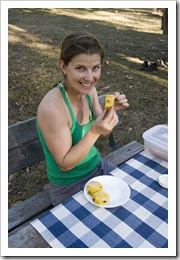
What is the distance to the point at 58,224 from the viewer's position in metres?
1.19

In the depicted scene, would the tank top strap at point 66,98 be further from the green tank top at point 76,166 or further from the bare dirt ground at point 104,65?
the bare dirt ground at point 104,65

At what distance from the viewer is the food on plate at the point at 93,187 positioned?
1.33 metres

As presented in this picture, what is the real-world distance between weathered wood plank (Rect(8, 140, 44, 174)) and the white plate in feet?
2.25

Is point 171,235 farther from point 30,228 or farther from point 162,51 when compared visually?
point 162,51

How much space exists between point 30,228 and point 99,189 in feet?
1.16

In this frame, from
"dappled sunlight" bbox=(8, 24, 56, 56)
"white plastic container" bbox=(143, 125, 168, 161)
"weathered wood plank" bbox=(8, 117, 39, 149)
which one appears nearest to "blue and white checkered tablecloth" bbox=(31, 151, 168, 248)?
"white plastic container" bbox=(143, 125, 168, 161)

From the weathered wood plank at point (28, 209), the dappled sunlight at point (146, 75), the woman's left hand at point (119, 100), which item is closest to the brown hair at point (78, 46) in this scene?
the woman's left hand at point (119, 100)

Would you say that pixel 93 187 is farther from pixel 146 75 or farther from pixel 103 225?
pixel 146 75

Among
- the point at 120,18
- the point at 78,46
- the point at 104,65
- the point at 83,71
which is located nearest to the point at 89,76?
the point at 83,71

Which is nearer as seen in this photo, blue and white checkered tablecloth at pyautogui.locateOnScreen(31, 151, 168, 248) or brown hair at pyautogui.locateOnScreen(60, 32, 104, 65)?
blue and white checkered tablecloth at pyautogui.locateOnScreen(31, 151, 168, 248)

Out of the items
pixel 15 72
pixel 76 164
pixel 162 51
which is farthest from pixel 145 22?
pixel 76 164

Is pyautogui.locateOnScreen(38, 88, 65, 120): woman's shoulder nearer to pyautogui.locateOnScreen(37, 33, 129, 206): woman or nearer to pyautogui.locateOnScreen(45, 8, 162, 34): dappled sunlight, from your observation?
pyautogui.locateOnScreen(37, 33, 129, 206): woman

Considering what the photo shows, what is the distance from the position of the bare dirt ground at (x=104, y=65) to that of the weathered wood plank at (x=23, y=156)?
2.10ft

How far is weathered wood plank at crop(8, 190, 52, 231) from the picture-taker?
5.40ft
